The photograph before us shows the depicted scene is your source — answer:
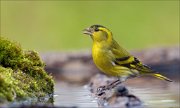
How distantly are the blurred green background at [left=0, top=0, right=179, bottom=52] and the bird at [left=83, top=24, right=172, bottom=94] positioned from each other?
11.9 meters

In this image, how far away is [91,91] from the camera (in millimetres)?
11203

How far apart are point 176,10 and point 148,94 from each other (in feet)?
56.2

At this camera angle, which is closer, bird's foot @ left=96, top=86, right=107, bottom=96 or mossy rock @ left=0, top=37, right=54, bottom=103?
mossy rock @ left=0, top=37, right=54, bottom=103

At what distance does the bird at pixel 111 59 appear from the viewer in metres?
10.4

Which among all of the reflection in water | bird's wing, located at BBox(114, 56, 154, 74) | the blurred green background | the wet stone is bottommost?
the wet stone

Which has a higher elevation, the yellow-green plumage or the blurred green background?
the blurred green background

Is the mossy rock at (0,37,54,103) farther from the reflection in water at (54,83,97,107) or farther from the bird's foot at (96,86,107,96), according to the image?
the bird's foot at (96,86,107,96)

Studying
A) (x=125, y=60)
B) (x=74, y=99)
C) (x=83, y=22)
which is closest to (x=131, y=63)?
(x=125, y=60)

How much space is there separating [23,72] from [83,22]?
15453mm

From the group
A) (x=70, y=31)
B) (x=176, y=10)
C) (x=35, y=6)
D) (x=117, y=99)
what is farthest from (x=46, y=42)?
(x=117, y=99)

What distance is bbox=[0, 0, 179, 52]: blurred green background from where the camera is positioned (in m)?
24.0

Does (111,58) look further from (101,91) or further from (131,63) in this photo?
(101,91)

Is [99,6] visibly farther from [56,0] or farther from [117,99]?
[117,99]

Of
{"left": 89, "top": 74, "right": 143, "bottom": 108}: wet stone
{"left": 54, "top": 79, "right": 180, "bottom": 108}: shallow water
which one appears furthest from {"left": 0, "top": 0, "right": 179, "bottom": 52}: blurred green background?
{"left": 89, "top": 74, "right": 143, "bottom": 108}: wet stone
